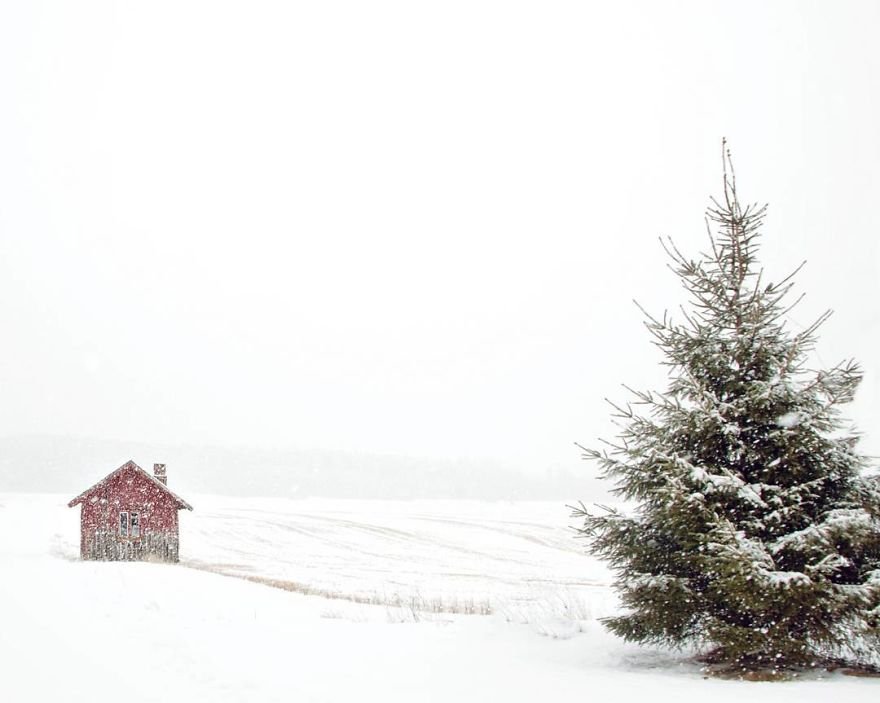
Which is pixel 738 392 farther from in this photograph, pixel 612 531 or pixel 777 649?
pixel 777 649

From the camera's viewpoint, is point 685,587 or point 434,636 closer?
point 685,587

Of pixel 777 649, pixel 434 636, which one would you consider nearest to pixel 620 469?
pixel 777 649

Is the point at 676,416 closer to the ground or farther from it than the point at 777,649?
→ farther from it

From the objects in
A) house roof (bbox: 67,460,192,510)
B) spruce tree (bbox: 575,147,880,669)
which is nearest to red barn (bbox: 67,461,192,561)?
house roof (bbox: 67,460,192,510)

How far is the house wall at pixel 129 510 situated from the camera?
113 ft

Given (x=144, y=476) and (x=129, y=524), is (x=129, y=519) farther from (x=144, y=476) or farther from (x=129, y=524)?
(x=144, y=476)

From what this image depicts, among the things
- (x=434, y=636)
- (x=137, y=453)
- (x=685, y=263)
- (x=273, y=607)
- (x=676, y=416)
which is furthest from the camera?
(x=137, y=453)

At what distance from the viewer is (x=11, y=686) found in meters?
8.64

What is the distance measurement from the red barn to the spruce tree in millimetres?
29372

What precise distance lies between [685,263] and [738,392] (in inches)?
81.3

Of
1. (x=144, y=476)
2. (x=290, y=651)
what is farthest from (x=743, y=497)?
(x=144, y=476)

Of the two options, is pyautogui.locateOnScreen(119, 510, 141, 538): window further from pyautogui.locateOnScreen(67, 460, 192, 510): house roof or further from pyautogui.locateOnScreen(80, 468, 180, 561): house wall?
pyautogui.locateOnScreen(67, 460, 192, 510): house roof

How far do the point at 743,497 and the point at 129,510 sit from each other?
108 feet

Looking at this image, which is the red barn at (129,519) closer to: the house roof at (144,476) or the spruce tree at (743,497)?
the house roof at (144,476)
